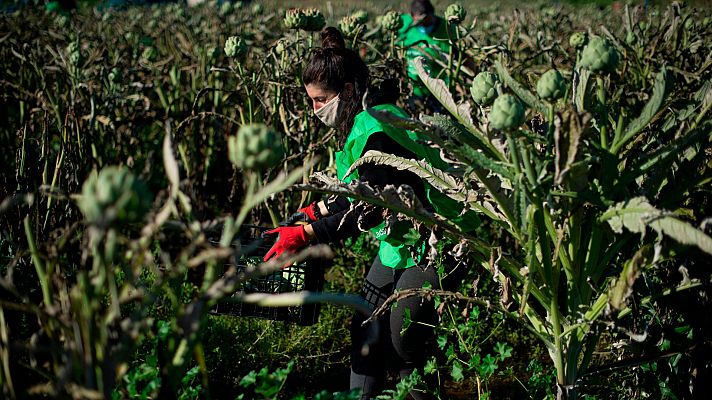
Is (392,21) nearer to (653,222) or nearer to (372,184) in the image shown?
(372,184)

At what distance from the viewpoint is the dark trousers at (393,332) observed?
1852 millimetres

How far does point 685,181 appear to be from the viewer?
1.42 m

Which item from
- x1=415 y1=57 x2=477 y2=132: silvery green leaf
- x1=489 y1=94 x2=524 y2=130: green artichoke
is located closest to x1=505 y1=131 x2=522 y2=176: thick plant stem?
x1=489 y1=94 x2=524 y2=130: green artichoke

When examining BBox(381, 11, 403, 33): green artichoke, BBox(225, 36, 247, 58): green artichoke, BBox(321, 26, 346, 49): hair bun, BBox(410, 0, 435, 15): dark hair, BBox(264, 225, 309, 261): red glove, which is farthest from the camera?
BBox(410, 0, 435, 15): dark hair

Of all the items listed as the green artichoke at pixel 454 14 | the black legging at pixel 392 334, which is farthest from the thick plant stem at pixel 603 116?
the green artichoke at pixel 454 14

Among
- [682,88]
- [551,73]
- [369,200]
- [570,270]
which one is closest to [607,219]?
[570,270]

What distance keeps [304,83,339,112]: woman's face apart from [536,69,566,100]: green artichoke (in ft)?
2.51

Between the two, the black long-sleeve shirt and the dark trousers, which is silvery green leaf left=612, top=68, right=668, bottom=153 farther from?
the dark trousers

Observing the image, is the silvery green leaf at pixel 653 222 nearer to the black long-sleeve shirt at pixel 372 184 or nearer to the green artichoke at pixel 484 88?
the green artichoke at pixel 484 88

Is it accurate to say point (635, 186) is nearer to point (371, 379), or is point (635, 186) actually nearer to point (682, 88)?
point (371, 379)

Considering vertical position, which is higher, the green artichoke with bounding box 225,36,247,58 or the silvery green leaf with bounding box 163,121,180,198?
the green artichoke with bounding box 225,36,247,58

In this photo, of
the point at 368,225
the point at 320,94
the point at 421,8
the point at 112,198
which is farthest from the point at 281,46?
the point at 112,198

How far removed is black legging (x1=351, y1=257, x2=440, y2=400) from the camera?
1.85 metres

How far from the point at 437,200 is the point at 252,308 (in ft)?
2.01
